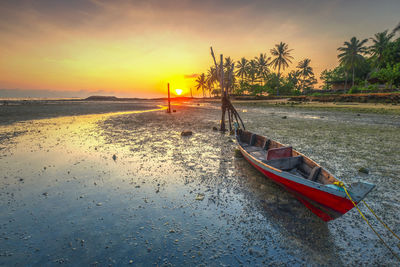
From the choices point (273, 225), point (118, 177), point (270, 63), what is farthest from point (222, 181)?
point (270, 63)

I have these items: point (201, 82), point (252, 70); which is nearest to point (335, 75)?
point (252, 70)

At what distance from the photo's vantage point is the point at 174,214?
4504mm

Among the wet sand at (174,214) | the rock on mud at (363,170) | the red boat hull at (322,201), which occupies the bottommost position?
the wet sand at (174,214)

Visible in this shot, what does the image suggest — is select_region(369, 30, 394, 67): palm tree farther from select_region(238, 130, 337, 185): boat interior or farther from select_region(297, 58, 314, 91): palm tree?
select_region(238, 130, 337, 185): boat interior

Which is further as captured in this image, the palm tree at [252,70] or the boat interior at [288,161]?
the palm tree at [252,70]

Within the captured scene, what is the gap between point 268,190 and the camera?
549 cm

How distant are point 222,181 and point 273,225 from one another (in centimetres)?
244

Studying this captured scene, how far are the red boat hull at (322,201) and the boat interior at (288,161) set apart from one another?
1.90ft

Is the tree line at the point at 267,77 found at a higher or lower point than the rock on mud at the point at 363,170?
higher

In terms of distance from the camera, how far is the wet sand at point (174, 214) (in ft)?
10.7

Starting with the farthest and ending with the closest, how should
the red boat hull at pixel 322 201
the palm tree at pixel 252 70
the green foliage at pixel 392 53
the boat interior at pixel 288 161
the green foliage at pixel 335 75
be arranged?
1. the palm tree at pixel 252 70
2. the green foliage at pixel 335 75
3. the green foliage at pixel 392 53
4. the boat interior at pixel 288 161
5. the red boat hull at pixel 322 201

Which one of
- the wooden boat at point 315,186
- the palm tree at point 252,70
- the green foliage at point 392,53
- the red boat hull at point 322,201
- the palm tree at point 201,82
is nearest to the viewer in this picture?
the wooden boat at point 315,186

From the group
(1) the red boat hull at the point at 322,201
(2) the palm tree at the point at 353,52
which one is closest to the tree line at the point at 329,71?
(2) the palm tree at the point at 353,52

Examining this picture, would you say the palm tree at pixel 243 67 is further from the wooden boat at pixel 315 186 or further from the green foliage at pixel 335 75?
the wooden boat at pixel 315 186
